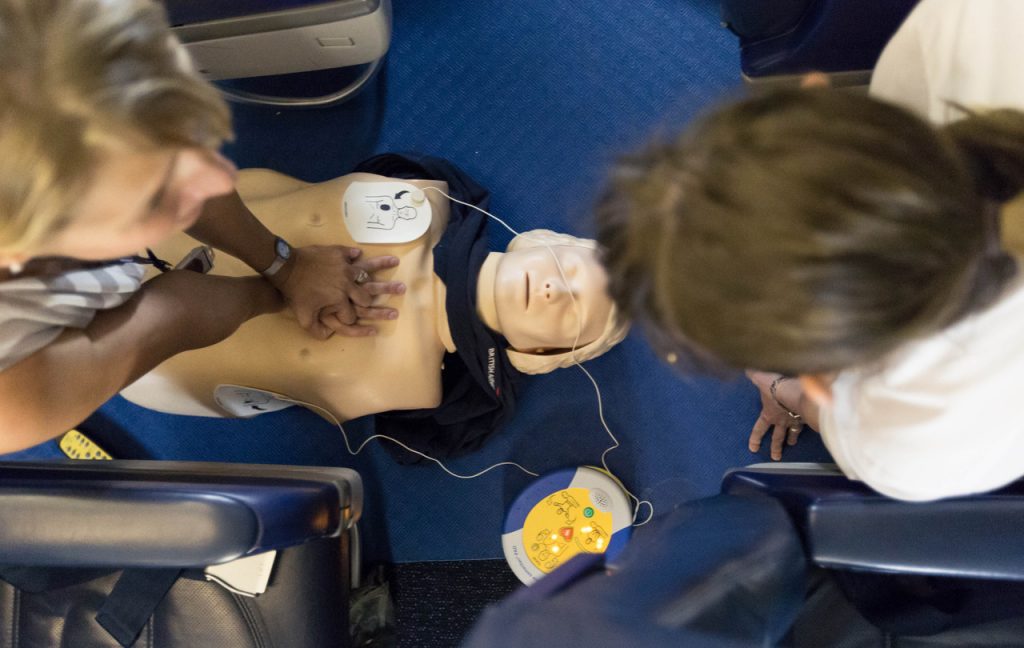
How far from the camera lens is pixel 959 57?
2.45ft

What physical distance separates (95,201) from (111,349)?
29 cm

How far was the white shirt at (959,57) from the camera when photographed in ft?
2.35

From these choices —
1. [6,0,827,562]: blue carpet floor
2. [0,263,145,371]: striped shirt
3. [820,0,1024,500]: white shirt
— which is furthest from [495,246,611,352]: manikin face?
[0,263,145,371]: striped shirt

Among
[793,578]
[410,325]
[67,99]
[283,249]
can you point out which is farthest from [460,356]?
[67,99]

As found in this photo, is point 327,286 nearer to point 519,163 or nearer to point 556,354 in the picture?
point 556,354

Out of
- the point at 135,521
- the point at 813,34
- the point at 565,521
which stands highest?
the point at 813,34

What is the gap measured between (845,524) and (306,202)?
3.30ft

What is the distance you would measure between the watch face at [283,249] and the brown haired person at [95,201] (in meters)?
0.08

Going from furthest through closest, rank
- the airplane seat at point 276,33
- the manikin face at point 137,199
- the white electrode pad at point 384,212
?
the white electrode pad at point 384,212, the airplane seat at point 276,33, the manikin face at point 137,199

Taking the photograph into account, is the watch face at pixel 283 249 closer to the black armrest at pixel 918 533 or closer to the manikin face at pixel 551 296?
the manikin face at pixel 551 296

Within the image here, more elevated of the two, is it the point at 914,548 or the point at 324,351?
the point at 914,548

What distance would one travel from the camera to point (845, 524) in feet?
2.65

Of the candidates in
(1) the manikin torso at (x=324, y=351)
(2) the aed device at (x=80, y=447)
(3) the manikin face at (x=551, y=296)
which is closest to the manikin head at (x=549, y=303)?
(3) the manikin face at (x=551, y=296)

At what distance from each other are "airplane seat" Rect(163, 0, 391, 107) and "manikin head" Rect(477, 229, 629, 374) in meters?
0.47
